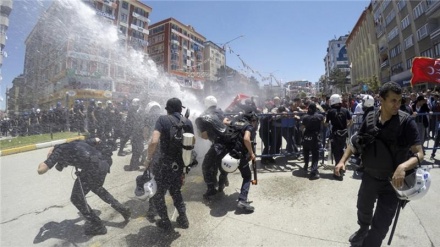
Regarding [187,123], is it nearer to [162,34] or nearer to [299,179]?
[299,179]

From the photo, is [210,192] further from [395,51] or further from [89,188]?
[395,51]

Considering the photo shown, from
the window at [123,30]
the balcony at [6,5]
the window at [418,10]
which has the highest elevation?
the window at [123,30]

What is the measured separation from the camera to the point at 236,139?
4.17 metres

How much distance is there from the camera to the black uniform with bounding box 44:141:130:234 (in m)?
3.40

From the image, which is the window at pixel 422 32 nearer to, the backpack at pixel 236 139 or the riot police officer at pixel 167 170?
the backpack at pixel 236 139

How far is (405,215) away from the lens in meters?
3.64

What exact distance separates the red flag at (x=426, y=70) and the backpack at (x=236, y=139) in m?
7.85

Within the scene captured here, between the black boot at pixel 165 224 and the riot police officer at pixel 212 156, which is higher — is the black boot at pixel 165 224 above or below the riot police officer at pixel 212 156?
below

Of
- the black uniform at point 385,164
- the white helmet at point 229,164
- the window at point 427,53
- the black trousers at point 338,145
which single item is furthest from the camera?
the window at point 427,53

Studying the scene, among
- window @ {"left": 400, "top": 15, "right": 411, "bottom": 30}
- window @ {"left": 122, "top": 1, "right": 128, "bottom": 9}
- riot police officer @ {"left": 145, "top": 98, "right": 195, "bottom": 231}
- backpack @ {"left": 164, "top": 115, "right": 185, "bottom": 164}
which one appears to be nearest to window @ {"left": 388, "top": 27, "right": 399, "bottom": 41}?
window @ {"left": 400, "top": 15, "right": 411, "bottom": 30}

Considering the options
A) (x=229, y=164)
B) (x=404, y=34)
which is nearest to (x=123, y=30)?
(x=404, y=34)

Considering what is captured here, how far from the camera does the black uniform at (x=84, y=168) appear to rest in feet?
11.1

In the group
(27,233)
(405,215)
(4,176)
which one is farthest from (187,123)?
(4,176)

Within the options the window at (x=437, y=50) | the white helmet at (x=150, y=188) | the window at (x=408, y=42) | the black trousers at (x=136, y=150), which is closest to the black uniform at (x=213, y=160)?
the white helmet at (x=150, y=188)
